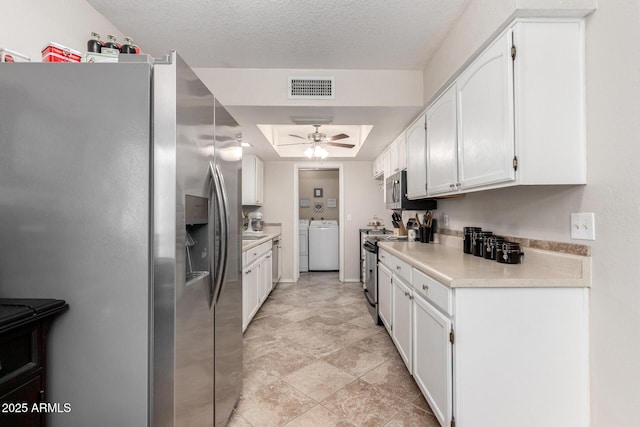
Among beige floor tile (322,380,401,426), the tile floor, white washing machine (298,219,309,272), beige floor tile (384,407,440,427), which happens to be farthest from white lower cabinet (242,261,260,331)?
white washing machine (298,219,309,272)

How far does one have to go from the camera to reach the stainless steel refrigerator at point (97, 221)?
1.07 meters

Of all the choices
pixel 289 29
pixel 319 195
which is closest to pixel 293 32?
pixel 289 29

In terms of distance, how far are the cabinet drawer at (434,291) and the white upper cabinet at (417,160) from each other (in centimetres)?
98

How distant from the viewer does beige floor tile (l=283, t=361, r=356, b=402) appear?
6.57 feet

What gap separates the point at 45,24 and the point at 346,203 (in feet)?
14.1

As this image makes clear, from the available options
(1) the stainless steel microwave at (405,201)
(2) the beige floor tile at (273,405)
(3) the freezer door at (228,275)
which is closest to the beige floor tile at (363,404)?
(2) the beige floor tile at (273,405)

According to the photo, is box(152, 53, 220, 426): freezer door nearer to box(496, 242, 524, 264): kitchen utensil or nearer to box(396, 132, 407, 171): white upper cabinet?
box(496, 242, 524, 264): kitchen utensil

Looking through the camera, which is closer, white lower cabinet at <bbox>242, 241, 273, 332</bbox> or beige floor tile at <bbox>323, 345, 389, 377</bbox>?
beige floor tile at <bbox>323, 345, 389, 377</bbox>

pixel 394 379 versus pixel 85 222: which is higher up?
pixel 85 222

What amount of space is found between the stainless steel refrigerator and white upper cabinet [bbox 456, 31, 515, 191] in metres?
1.47

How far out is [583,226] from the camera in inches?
54.0

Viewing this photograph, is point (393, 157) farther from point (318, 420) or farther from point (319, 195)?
point (319, 195)

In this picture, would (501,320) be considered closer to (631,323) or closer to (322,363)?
(631,323)

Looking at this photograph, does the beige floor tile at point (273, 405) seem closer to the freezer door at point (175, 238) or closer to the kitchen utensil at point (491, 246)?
the freezer door at point (175, 238)
